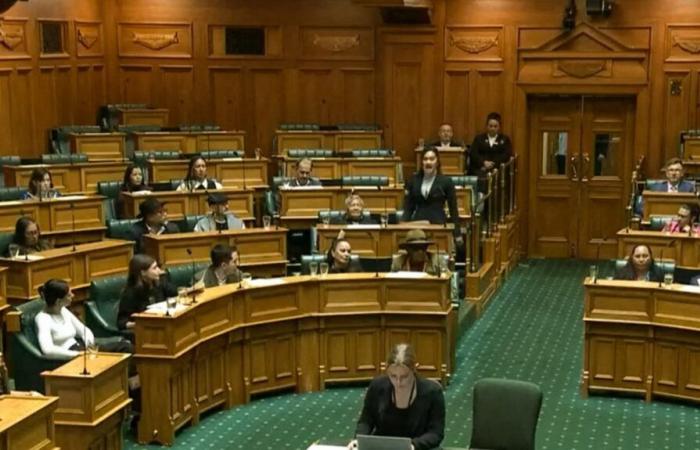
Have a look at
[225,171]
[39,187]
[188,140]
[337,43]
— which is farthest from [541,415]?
[337,43]

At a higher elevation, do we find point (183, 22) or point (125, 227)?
point (183, 22)

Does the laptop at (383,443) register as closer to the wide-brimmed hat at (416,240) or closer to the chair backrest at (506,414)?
the chair backrest at (506,414)

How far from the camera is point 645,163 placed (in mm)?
14734

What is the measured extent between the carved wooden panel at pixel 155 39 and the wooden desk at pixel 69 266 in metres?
6.61

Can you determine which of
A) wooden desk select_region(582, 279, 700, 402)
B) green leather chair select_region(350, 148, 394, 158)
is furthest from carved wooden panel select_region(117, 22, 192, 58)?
wooden desk select_region(582, 279, 700, 402)

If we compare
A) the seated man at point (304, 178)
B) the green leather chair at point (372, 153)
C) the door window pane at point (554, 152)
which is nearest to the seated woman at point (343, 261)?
the seated man at point (304, 178)

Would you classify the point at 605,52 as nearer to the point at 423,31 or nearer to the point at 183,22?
the point at 423,31

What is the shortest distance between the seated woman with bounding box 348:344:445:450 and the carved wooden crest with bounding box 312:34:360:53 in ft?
35.6

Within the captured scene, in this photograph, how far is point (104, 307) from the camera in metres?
8.95

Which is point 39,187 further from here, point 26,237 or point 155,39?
point 155,39

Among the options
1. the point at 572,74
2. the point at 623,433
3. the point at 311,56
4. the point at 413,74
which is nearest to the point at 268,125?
the point at 311,56

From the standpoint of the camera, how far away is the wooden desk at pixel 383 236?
10695 mm

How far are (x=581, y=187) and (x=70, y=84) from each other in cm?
731

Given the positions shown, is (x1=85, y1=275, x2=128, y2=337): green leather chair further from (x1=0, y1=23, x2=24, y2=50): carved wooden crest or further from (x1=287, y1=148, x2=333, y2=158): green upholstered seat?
(x1=0, y1=23, x2=24, y2=50): carved wooden crest
